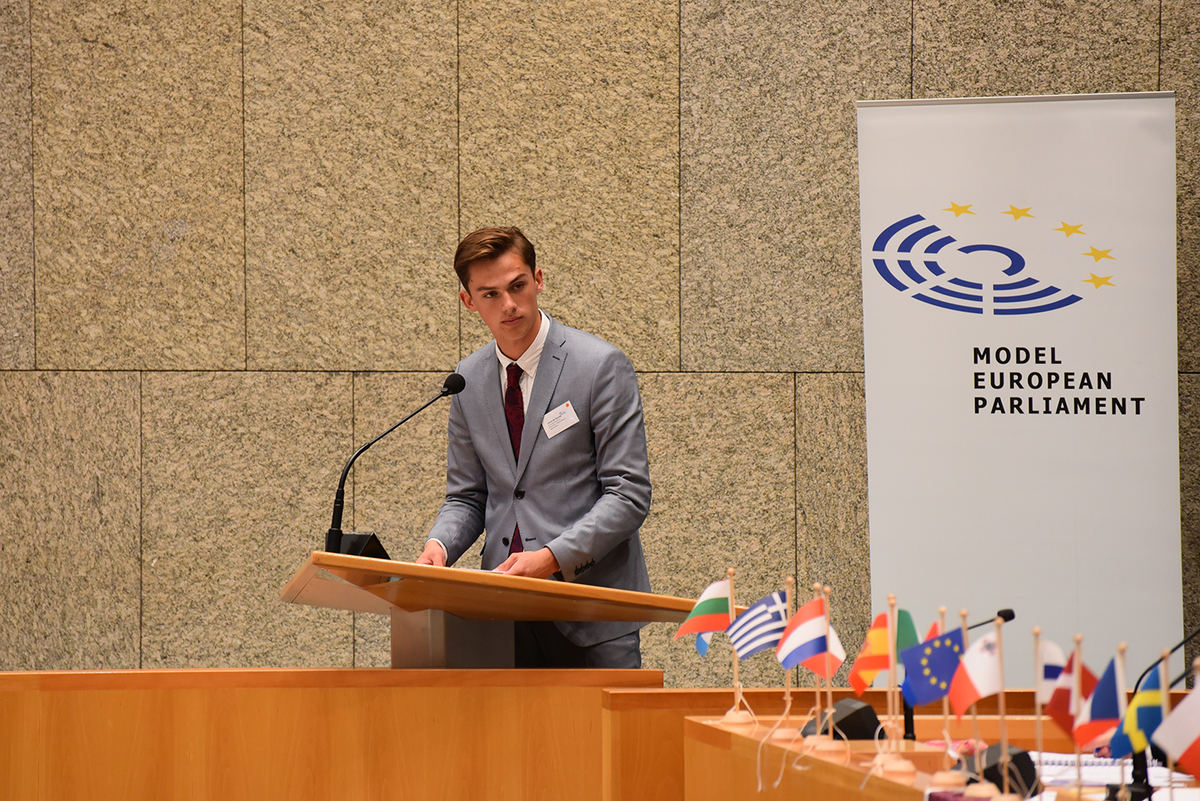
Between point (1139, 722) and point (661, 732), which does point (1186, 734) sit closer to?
point (1139, 722)

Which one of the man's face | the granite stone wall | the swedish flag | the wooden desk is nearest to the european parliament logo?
the granite stone wall

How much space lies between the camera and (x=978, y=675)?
1.25m

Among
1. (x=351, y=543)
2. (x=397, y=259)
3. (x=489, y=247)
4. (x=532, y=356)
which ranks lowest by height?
(x=351, y=543)

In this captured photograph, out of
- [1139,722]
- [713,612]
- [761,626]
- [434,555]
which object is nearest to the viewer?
[1139,722]

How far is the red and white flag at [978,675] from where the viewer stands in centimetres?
124

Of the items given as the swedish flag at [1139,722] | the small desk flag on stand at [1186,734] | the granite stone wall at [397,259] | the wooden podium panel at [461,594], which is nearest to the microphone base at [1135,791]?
the swedish flag at [1139,722]

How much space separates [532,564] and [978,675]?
136cm

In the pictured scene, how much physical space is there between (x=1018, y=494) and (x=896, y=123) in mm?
1397

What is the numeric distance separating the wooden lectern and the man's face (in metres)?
0.75

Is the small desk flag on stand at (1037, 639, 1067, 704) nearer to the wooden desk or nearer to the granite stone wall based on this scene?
the wooden desk

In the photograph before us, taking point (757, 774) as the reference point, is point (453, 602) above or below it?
above

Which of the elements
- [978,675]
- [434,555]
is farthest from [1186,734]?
[434,555]

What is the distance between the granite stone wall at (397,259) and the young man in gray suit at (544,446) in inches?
76.9

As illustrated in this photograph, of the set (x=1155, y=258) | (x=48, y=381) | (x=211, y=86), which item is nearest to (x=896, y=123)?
(x=1155, y=258)
